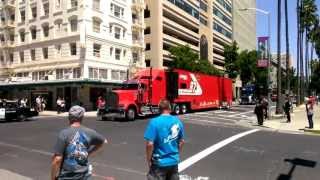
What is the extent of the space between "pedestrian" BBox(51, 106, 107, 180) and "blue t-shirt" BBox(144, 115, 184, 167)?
3.50 feet

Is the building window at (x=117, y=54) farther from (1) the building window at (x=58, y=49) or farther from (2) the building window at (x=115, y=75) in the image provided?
(1) the building window at (x=58, y=49)

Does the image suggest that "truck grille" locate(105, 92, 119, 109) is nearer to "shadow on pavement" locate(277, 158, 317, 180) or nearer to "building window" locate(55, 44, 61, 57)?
"shadow on pavement" locate(277, 158, 317, 180)

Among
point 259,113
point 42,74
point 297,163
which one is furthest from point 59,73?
point 297,163

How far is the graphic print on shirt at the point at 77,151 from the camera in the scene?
567cm

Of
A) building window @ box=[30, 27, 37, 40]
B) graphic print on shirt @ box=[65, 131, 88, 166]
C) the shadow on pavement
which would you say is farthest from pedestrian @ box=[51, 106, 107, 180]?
building window @ box=[30, 27, 37, 40]

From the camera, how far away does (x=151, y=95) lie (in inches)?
1350

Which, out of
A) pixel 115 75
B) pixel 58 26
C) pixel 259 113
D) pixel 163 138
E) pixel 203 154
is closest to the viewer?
pixel 163 138

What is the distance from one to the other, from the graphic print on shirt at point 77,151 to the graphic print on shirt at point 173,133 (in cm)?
133

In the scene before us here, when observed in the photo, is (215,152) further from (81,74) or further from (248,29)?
(248,29)

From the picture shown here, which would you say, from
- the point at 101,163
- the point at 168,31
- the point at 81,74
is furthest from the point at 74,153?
the point at 168,31

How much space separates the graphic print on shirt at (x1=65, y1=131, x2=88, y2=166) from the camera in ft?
18.6

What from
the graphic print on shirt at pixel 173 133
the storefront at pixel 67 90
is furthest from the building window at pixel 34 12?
the graphic print on shirt at pixel 173 133

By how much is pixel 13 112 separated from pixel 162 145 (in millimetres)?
27190

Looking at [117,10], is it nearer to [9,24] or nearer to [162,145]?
[9,24]
